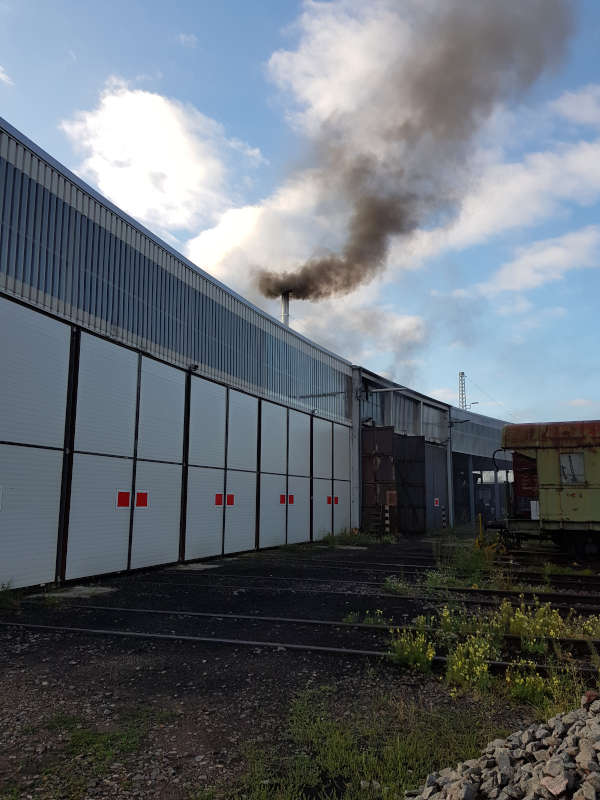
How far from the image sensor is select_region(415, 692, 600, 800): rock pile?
10.4ft

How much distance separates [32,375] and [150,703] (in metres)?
8.10

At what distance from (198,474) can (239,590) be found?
228 inches

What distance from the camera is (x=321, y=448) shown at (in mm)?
25531

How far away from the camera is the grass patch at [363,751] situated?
12.8 ft

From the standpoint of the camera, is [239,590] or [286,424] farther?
[286,424]

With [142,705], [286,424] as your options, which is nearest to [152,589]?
[142,705]

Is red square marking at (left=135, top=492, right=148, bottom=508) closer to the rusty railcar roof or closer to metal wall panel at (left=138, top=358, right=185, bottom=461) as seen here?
metal wall panel at (left=138, top=358, right=185, bottom=461)

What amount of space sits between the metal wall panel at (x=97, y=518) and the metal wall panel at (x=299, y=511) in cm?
960

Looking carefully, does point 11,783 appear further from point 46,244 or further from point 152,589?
point 46,244

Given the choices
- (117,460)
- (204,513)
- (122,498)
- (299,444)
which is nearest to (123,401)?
(117,460)

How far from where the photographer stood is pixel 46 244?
12.2 metres

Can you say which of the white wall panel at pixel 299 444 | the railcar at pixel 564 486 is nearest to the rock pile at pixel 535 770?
the railcar at pixel 564 486

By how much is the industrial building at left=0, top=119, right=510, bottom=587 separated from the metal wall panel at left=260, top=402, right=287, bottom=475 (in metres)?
0.08

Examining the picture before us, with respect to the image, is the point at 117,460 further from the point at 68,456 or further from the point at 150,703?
the point at 150,703
